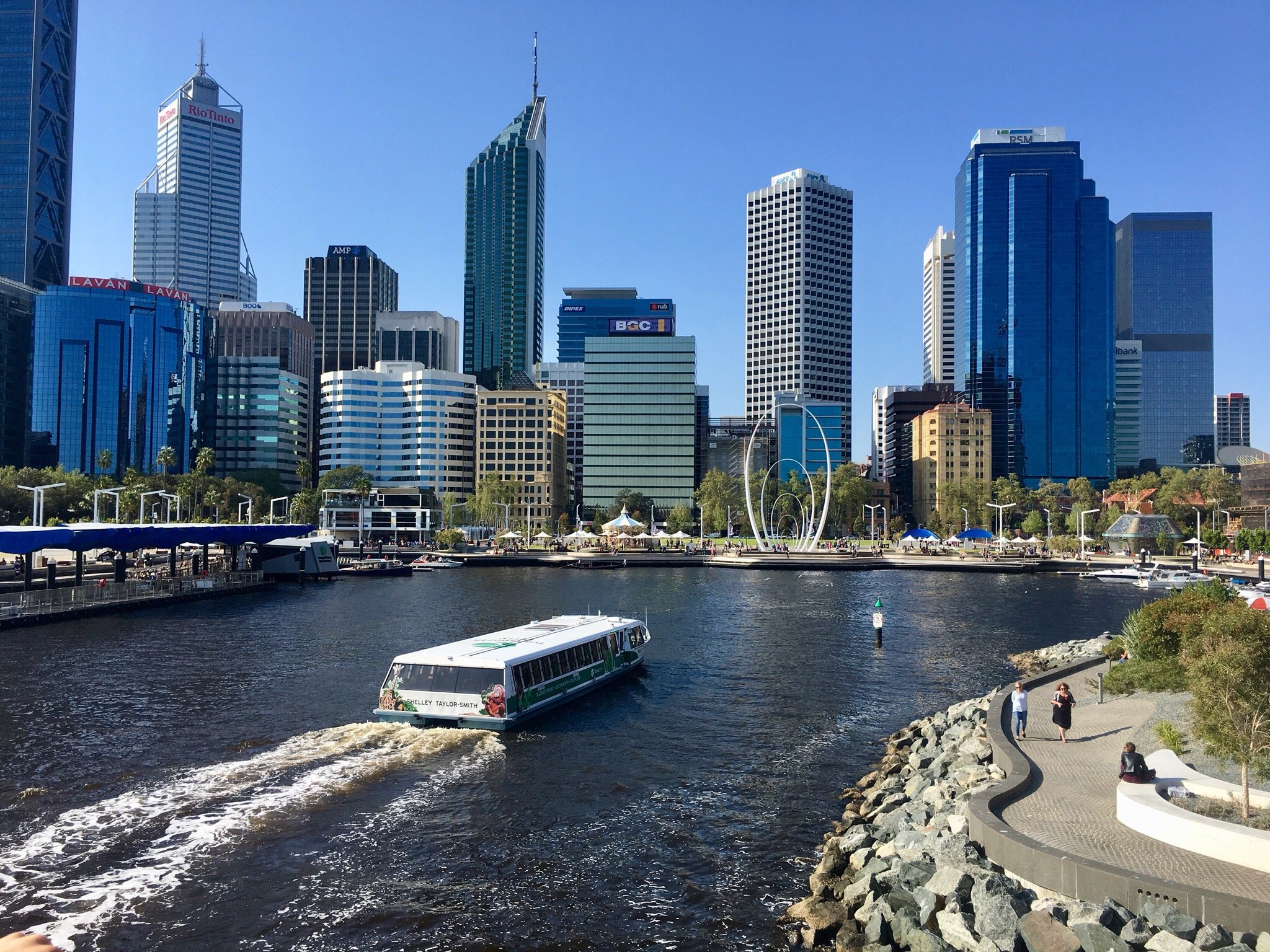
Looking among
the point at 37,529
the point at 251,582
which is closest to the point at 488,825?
the point at 37,529

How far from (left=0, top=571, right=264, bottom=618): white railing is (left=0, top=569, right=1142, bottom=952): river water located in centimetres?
834

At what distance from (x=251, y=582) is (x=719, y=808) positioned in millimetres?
95308

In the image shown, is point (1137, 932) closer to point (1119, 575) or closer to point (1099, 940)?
point (1099, 940)

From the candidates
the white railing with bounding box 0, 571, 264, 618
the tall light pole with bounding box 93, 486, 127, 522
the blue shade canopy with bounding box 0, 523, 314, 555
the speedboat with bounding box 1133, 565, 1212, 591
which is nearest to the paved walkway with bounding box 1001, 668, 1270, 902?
the blue shade canopy with bounding box 0, 523, 314, 555

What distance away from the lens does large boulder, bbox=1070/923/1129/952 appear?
16.4m

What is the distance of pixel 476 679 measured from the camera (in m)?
38.8

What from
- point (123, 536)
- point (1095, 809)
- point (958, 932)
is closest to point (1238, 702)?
point (1095, 809)

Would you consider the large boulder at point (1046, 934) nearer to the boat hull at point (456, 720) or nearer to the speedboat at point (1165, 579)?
the boat hull at point (456, 720)

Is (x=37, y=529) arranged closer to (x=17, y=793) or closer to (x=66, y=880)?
(x=17, y=793)

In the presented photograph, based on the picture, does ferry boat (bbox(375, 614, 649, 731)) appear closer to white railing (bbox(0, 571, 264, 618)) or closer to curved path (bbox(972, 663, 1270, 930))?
curved path (bbox(972, 663, 1270, 930))

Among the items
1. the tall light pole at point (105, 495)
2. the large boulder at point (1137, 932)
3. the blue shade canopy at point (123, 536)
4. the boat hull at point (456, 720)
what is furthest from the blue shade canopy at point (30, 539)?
the large boulder at point (1137, 932)

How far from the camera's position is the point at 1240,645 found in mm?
20828

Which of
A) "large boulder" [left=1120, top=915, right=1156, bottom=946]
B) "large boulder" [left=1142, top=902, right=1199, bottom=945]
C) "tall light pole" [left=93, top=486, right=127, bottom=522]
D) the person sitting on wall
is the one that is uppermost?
"tall light pole" [left=93, top=486, right=127, bottom=522]

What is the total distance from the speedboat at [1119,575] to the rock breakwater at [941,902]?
12001 centimetres
